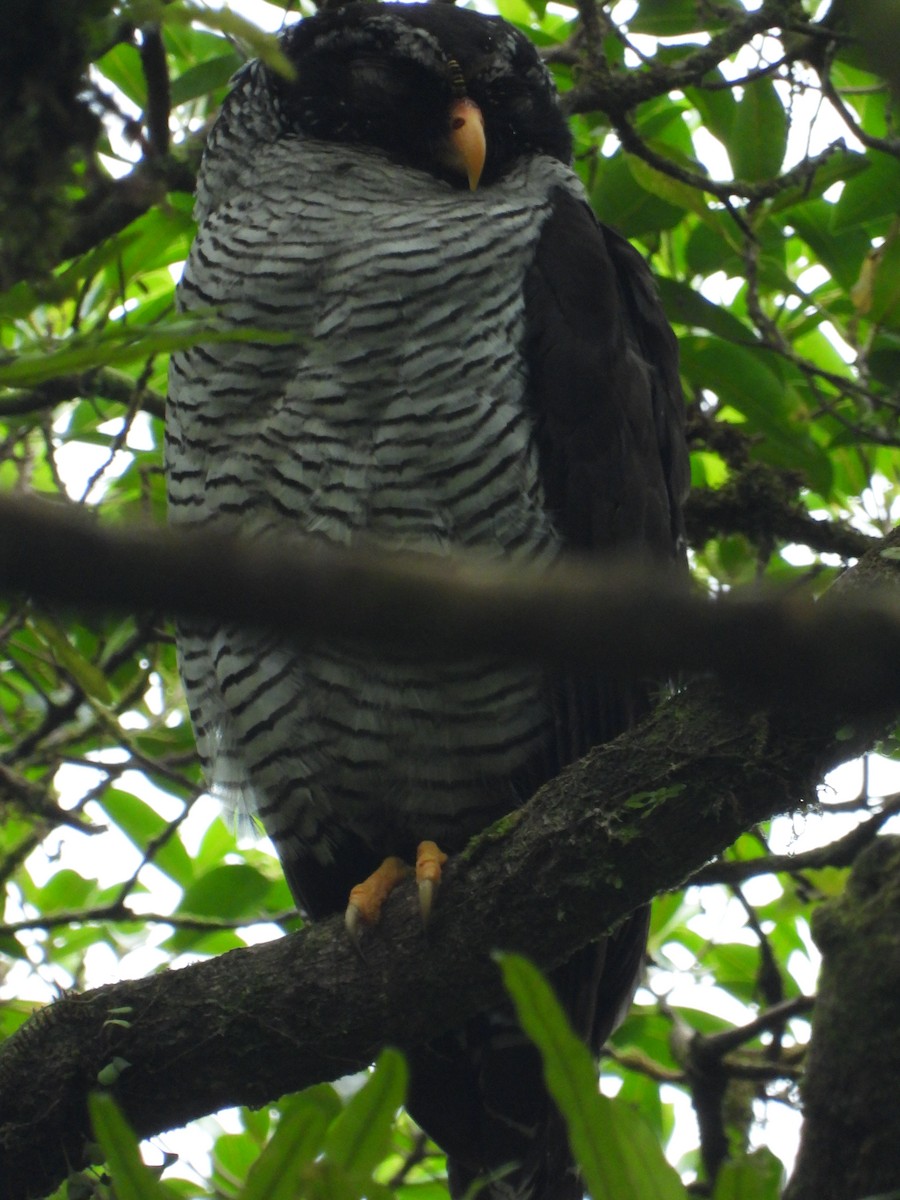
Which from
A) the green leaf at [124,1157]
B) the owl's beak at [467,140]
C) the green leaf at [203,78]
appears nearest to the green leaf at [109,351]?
the green leaf at [124,1157]

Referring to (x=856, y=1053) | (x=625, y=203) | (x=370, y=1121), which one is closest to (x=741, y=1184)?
(x=370, y=1121)

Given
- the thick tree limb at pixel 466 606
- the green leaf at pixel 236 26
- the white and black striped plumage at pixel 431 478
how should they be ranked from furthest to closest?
the white and black striped plumage at pixel 431 478 < the green leaf at pixel 236 26 < the thick tree limb at pixel 466 606

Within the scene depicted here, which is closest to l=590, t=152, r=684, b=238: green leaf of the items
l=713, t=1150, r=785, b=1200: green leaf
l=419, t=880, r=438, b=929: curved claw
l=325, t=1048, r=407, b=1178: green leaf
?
l=419, t=880, r=438, b=929: curved claw

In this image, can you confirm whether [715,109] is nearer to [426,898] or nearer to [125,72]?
[125,72]

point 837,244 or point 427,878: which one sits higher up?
point 837,244

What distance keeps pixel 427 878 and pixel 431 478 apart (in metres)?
1.07

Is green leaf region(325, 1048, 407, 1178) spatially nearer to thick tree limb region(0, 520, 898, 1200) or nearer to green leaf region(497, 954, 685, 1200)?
green leaf region(497, 954, 685, 1200)

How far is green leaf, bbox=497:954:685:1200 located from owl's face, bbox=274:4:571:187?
3329 millimetres

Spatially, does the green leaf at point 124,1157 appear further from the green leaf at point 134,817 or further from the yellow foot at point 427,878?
the green leaf at point 134,817

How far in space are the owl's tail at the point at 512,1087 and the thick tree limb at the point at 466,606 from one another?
300 cm

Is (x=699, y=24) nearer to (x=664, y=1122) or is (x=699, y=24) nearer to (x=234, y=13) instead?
(x=234, y=13)

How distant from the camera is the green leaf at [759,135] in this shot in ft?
15.3

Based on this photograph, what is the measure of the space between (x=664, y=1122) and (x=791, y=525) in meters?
2.28

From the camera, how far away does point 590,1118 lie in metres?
1.84
